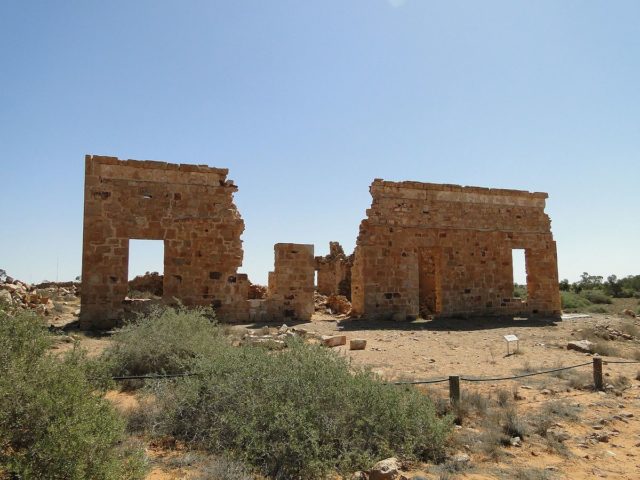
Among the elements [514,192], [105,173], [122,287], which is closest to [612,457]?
[122,287]

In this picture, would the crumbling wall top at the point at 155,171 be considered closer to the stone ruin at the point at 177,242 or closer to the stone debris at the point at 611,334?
the stone ruin at the point at 177,242

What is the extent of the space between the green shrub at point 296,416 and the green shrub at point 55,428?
2.92 ft

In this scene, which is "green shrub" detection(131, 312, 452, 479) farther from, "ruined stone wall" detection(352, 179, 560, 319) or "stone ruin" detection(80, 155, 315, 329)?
"ruined stone wall" detection(352, 179, 560, 319)

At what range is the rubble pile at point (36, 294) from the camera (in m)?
11.4

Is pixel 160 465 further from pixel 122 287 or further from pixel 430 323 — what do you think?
pixel 430 323

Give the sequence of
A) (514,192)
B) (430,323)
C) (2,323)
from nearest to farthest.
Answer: (2,323)
(430,323)
(514,192)

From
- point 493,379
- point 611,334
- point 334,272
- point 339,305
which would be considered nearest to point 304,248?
point 339,305

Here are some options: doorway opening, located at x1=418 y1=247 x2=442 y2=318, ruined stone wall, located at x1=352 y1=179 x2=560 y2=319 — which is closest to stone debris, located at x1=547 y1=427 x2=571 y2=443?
ruined stone wall, located at x1=352 y1=179 x2=560 y2=319

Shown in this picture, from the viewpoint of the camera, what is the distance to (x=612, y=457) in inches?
189

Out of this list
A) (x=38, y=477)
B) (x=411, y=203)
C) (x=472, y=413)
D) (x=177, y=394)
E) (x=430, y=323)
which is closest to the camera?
(x=38, y=477)

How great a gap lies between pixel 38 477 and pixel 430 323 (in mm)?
12646

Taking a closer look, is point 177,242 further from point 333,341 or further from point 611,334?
point 611,334

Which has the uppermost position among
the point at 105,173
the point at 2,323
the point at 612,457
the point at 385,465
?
the point at 105,173

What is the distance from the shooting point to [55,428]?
3.10 metres
